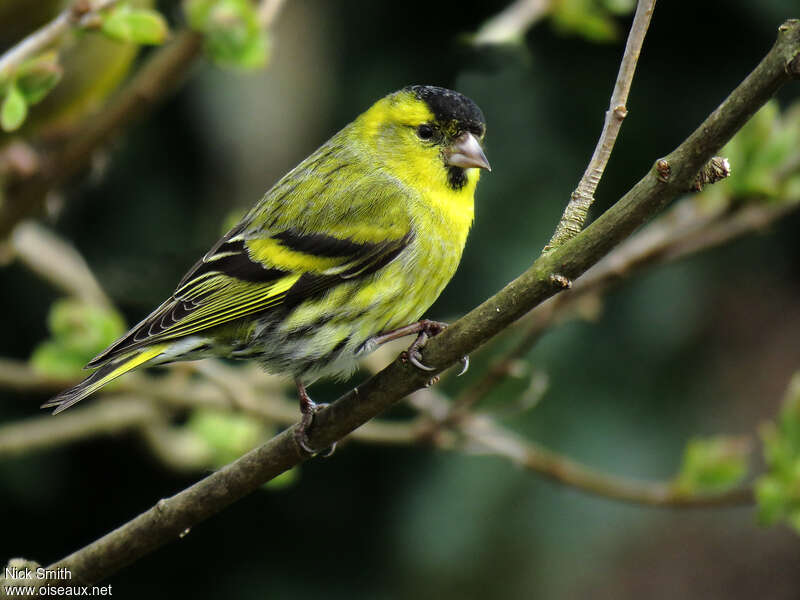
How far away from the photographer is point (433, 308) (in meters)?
3.67

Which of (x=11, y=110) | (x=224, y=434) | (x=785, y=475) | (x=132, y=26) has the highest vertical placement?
(x=132, y=26)

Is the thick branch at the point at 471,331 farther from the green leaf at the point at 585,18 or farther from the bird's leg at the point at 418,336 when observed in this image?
the green leaf at the point at 585,18

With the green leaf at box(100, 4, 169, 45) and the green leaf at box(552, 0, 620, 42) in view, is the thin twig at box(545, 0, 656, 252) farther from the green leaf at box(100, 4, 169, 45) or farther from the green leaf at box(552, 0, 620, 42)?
the green leaf at box(552, 0, 620, 42)

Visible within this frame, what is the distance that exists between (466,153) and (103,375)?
1112 mm

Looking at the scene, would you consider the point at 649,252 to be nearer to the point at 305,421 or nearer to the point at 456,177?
the point at 456,177

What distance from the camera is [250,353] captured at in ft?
8.93

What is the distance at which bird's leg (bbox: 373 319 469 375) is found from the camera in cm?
187

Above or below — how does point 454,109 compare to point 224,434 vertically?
above

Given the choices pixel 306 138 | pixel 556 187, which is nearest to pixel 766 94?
pixel 556 187

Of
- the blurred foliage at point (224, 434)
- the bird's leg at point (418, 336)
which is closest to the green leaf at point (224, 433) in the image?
the blurred foliage at point (224, 434)

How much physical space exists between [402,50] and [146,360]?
168 centimetres

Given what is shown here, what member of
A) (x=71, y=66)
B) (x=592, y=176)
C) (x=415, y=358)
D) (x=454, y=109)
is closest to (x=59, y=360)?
(x=71, y=66)

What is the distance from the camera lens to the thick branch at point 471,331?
1.51m

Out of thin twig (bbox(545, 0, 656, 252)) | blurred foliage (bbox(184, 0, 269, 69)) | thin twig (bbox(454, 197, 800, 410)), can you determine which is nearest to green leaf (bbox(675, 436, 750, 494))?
thin twig (bbox(454, 197, 800, 410))
